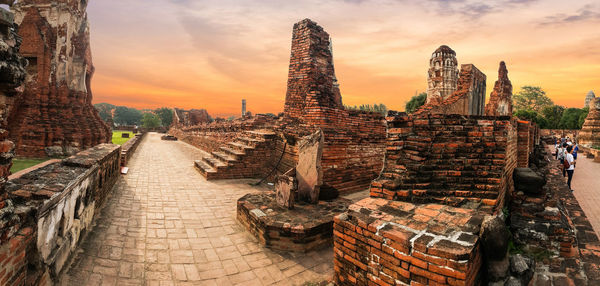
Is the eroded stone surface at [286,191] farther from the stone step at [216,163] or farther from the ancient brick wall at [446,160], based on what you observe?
the stone step at [216,163]

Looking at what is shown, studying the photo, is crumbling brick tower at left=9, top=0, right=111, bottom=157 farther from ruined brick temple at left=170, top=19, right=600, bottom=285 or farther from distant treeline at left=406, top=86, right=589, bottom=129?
distant treeline at left=406, top=86, right=589, bottom=129

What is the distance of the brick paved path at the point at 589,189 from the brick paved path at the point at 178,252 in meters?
6.91

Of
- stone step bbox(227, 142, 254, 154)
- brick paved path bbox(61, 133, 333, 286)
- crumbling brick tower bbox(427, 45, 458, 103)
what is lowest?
brick paved path bbox(61, 133, 333, 286)

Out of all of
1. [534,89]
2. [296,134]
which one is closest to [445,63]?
[296,134]

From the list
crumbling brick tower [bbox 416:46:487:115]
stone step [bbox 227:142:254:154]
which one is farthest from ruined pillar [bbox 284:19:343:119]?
crumbling brick tower [bbox 416:46:487:115]

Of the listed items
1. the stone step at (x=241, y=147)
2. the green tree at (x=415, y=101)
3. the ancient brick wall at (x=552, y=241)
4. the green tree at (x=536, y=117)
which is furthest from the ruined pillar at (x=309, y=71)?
the green tree at (x=536, y=117)

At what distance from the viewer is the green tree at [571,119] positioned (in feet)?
127

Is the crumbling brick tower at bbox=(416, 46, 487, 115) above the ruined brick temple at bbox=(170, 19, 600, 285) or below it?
above

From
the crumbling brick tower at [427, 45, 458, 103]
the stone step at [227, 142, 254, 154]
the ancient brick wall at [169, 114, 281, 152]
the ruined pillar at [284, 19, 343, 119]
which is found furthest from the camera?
the ancient brick wall at [169, 114, 281, 152]

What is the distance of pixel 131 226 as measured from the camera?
438cm

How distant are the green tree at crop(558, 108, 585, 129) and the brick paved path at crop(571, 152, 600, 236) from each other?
107 feet

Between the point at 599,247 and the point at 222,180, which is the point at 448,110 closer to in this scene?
the point at 599,247

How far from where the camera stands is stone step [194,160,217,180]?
8086mm

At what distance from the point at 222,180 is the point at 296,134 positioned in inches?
107
